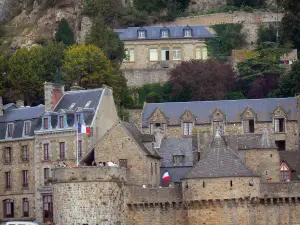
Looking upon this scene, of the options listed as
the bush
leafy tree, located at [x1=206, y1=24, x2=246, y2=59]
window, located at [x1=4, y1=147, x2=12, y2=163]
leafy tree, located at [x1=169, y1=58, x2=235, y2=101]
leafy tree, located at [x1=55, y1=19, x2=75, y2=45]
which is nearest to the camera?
window, located at [x1=4, y1=147, x2=12, y2=163]

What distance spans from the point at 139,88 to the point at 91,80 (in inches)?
447

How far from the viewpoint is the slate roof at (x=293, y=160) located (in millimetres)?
86375

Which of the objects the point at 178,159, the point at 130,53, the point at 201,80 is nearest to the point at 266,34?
the point at 130,53

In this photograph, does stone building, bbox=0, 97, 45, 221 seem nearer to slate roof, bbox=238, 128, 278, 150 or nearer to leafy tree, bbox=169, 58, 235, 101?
slate roof, bbox=238, 128, 278, 150

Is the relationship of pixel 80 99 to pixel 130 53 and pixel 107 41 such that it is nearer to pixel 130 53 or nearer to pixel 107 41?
pixel 107 41

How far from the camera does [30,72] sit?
10062 cm

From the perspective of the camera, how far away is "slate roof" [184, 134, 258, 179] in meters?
76.8

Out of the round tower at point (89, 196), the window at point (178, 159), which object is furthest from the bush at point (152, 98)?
the round tower at point (89, 196)

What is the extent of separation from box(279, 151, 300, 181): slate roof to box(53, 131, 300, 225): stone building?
26.3 feet

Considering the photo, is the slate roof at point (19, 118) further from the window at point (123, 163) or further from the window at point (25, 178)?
the window at point (123, 163)

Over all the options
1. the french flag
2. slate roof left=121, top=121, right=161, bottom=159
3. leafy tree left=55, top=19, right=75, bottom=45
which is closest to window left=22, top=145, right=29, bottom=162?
the french flag

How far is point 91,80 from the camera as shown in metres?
99.5

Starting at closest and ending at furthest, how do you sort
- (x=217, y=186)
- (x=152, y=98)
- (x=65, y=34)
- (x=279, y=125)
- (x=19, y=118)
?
(x=217, y=186), (x=19, y=118), (x=279, y=125), (x=152, y=98), (x=65, y=34)

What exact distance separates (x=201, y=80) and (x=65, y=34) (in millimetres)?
17706
